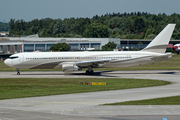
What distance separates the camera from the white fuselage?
47375 mm

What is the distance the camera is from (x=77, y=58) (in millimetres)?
47594

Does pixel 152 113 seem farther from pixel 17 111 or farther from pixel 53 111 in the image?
pixel 17 111

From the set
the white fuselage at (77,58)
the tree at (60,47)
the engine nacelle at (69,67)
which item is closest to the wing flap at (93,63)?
the white fuselage at (77,58)

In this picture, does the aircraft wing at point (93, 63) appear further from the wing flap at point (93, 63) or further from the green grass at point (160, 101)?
the green grass at point (160, 101)

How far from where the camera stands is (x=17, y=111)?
20.2 metres

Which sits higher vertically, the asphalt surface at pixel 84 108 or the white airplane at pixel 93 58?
the white airplane at pixel 93 58

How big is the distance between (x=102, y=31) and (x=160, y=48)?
133 m

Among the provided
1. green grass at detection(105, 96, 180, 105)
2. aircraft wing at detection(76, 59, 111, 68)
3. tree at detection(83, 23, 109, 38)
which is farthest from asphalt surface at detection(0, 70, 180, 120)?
tree at detection(83, 23, 109, 38)

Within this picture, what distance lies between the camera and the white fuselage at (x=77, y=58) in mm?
47375

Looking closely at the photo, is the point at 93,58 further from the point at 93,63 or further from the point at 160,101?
the point at 160,101

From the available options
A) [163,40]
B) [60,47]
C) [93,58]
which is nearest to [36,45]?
[60,47]

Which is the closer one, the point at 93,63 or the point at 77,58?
the point at 93,63

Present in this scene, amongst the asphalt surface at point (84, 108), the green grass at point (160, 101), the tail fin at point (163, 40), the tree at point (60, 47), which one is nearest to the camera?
the asphalt surface at point (84, 108)

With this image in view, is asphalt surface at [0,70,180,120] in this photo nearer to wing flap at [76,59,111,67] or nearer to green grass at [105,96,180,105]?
green grass at [105,96,180,105]
